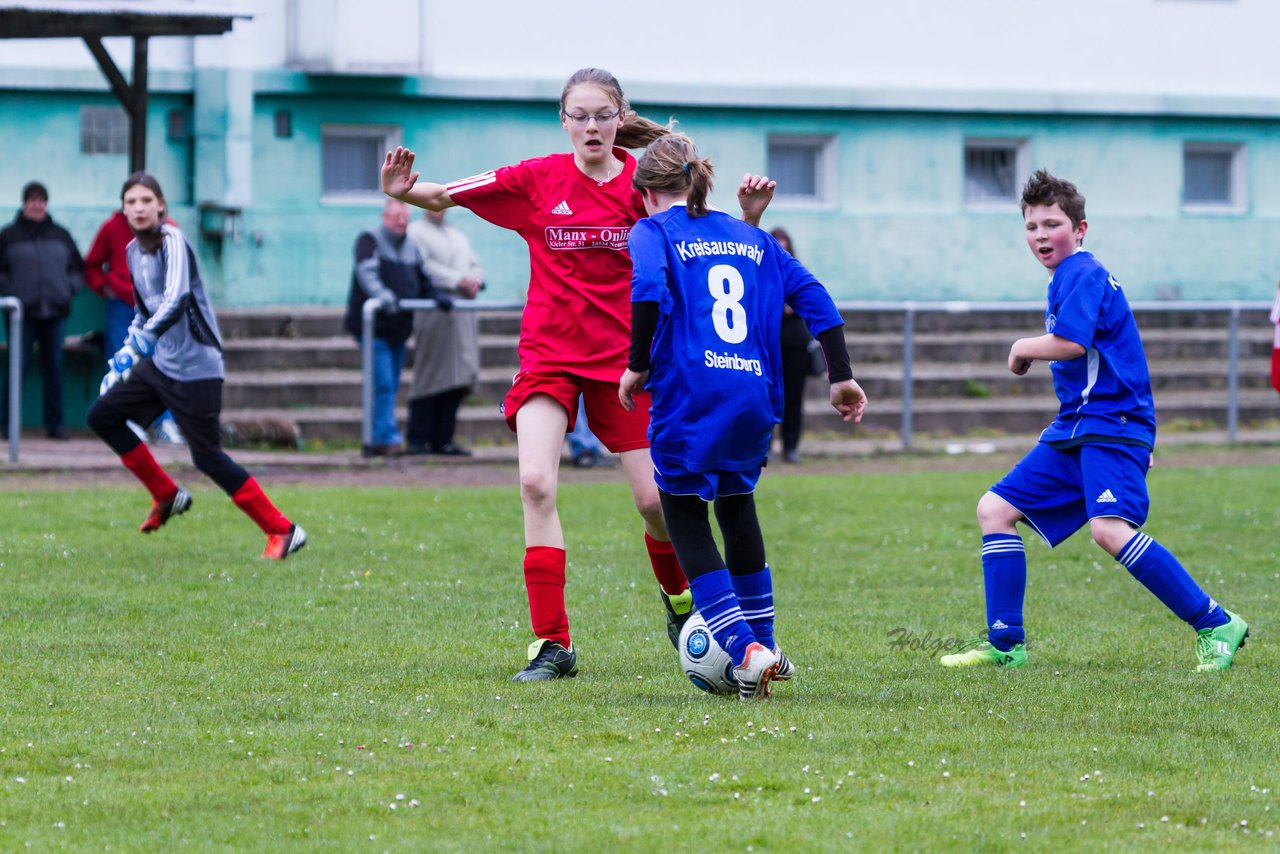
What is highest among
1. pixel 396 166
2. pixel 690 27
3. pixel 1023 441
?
pixel 690 27

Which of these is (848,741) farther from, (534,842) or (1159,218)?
(1159,218)

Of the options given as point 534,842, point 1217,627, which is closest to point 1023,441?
point 1217,627

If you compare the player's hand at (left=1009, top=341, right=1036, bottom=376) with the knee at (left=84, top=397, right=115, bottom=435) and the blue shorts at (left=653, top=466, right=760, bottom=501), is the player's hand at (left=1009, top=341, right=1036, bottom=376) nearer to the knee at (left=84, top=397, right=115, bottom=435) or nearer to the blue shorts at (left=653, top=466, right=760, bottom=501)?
the blue shorts at (left=653, top=466, right=760, bottom=501)

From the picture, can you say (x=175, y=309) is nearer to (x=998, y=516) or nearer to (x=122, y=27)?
(x=998, y=516)

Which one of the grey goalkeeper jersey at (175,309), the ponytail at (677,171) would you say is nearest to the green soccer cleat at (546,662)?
the ponytail at (677,171)

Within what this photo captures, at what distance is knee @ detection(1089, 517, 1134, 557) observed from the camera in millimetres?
7012

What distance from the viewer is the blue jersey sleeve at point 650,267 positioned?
6.13m

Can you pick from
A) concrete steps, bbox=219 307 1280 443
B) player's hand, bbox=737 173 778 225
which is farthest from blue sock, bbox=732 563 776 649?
concrete steps, bbox=219 307 1280 443

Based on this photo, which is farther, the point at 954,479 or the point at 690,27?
the point at 690,27

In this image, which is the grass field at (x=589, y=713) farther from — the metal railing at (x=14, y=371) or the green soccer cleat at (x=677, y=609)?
the metal railing at (x=14, y=371)

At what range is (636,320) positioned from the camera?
615 cm

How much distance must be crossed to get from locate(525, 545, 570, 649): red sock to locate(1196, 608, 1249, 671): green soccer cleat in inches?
92.6

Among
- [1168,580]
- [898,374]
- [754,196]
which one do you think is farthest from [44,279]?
[1168,580]

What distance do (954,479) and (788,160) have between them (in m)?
7.42
